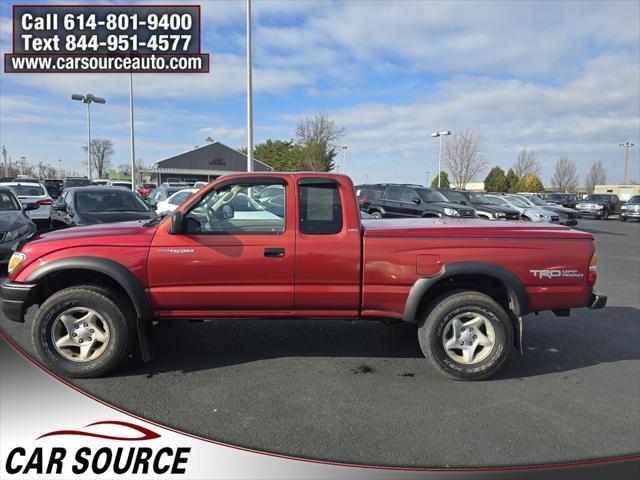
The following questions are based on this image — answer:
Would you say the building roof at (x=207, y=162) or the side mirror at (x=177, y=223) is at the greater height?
the building roof at (x=207, y=162)

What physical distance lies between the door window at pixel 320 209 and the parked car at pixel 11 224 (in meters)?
4.82

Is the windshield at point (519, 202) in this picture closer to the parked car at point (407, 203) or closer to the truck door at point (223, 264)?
the parked car at point (407, 203)

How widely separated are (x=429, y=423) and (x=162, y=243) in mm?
2620

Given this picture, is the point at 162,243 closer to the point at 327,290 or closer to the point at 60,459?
the point at 327,290

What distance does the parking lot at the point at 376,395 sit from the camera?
2873 millimetres

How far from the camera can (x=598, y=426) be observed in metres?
3.15

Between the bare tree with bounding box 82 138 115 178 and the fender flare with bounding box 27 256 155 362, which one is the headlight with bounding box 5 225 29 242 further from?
the bare tree with bounding box 82 138 115 178

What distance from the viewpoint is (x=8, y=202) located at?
862cm

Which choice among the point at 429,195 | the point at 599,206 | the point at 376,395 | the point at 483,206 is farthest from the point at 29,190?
the point at 599,206

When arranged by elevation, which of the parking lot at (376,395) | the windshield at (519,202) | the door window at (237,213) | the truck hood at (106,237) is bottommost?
the parking lot at (376,395)

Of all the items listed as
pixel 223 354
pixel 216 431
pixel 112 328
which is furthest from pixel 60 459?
pixel 223 354

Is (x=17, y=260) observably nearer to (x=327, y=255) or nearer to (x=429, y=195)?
(x=327, y=255)

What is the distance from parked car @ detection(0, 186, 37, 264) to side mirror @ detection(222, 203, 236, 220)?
13.7 ft

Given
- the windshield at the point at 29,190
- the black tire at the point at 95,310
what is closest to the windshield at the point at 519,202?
the black tire at the point at 95,310
